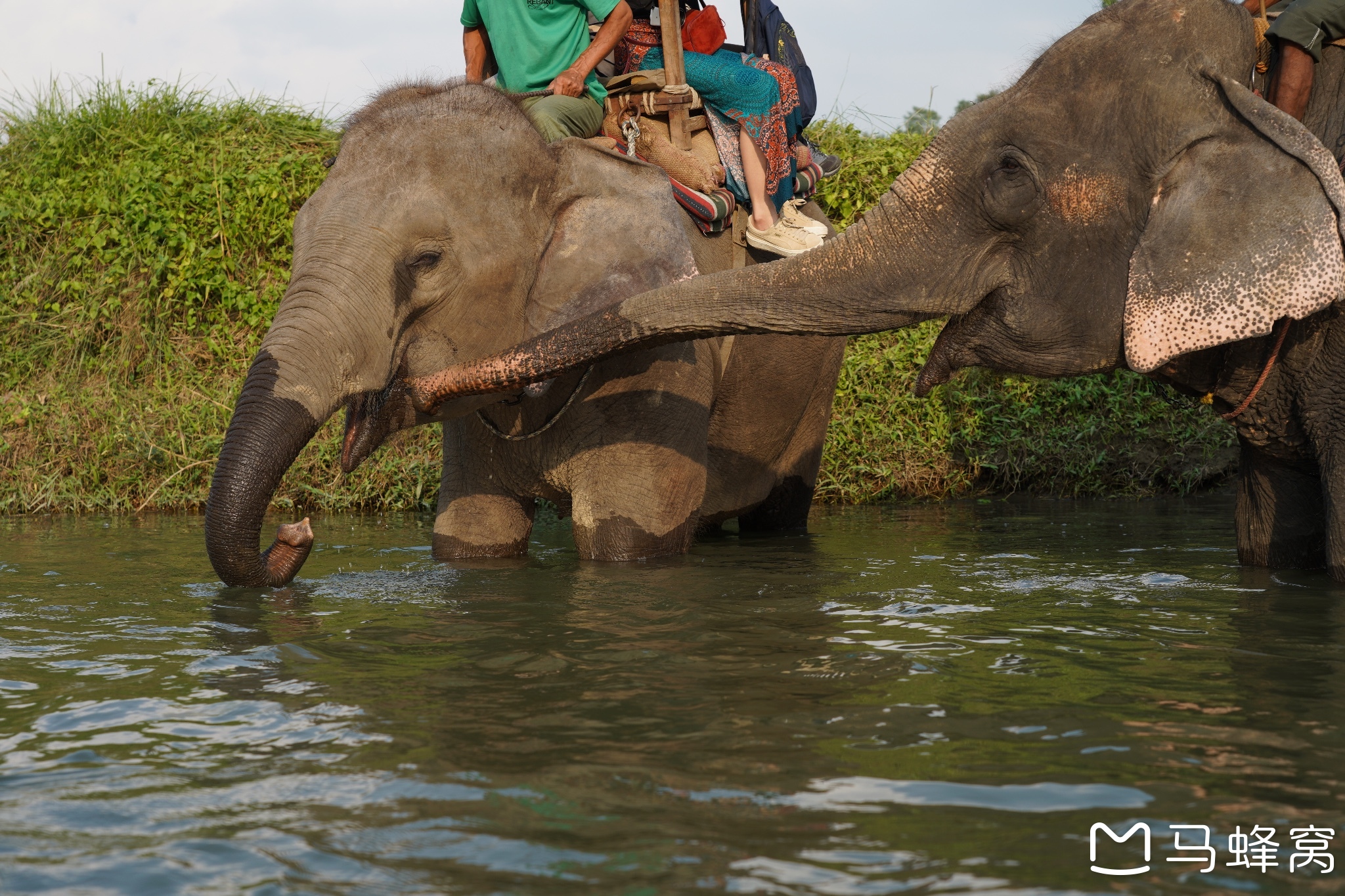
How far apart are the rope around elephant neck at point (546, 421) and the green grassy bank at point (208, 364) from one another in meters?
2.97

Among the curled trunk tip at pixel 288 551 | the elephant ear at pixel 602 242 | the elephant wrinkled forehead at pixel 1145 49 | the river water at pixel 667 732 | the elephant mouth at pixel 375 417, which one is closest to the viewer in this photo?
the river water at pixel 667 732

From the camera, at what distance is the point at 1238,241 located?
3.54m

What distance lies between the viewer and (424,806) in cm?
232

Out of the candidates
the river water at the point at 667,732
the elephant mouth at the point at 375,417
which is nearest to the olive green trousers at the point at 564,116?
the elephant mouth at the point at 375,417

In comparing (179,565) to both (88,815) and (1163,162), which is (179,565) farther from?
(1163,162)

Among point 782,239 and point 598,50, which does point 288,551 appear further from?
point 782,239

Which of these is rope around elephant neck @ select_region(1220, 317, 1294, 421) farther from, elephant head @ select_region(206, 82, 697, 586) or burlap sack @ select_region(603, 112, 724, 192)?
burlap sack @ select_region(603, 112, 724, 192)

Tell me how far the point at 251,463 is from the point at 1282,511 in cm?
324

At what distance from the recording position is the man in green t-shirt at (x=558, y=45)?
17.6 feet

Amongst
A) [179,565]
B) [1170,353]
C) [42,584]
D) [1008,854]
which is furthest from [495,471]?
[1008,854]

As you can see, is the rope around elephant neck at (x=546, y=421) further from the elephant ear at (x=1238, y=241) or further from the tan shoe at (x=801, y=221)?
the elephant ear at (x=1238, y=241)

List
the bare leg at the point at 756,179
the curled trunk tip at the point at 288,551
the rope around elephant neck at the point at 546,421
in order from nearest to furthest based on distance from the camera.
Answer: the curled trunk tip at the point at 288,551, the rope around elephant neck at the point at 546,421, the bare leg at the point at 756,179

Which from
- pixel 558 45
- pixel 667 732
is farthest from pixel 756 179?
pixel 667 732

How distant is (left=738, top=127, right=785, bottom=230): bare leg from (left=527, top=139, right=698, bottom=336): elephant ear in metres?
0.80
